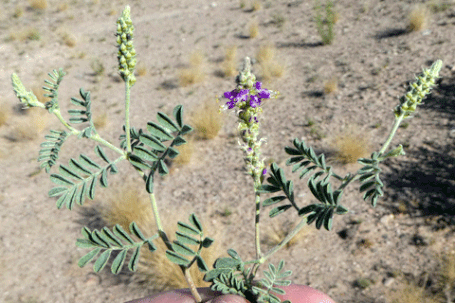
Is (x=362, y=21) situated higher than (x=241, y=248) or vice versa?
(x=362, y=21)

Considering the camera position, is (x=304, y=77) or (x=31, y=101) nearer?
(x=31, y=101)

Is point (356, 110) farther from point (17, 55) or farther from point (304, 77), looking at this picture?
point (17, 55)

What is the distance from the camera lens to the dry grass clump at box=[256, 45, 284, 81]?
656cm

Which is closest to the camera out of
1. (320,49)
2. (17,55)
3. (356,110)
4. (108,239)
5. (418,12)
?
(108,239)

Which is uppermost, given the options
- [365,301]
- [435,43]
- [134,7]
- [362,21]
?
[134,7]

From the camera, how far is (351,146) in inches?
170

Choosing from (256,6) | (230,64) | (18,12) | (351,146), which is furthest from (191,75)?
(18,12)

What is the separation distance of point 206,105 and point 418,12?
4318mm

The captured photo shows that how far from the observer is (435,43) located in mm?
6004

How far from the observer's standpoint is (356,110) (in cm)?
527

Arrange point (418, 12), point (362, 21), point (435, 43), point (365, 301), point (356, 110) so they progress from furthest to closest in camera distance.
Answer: point (362, 21) → point (418, 12) → point (435, 43) → point (356, 110) → point (365, 301)

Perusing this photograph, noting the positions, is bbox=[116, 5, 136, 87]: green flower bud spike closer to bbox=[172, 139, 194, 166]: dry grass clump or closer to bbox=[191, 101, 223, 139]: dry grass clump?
bbox=[172, 139, 194, 166]: dry grass clump

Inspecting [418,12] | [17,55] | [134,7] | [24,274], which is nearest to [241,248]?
[24,274]

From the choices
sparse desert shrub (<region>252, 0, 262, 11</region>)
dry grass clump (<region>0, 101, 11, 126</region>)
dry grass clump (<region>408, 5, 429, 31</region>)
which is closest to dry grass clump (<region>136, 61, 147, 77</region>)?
dry grass clump (<region>0, 101, 11, 126</region>)
